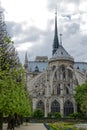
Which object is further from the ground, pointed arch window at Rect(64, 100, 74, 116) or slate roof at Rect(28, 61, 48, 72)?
slate roof at Rect(28, 61, 48, 72)

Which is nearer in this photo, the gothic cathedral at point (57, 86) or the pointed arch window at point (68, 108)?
the pointed arch window at point (68, 108)

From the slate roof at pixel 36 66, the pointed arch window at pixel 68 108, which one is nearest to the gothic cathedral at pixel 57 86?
the pointed arch window at pixel 68 108

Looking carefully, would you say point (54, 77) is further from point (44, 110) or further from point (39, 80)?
point (44, 110)

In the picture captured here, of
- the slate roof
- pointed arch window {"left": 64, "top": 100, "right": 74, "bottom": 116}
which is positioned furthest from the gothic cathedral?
the slate roof

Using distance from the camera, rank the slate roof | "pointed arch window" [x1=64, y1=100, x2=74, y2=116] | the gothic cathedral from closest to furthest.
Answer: "pointed arch window" [x1=64, y1=100, x2=74, y2=116] < the gothic cathedral < the slate roof

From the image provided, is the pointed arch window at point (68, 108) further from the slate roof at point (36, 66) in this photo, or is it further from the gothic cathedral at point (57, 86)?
the slate roof at point (36, 66)

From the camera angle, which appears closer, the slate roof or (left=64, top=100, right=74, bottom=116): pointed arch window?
(left=64, top=100, right=74, bottom=116): pointed arch window

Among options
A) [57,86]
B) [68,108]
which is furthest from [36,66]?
[68,108]

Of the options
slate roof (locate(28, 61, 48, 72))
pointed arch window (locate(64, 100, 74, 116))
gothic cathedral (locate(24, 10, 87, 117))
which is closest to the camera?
pointed arch window (locate(64, 100, 74, 116))

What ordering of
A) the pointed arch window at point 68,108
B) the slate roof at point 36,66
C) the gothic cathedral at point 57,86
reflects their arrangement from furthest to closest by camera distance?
the slate roof at point 36,66 < the gothic cathedral at point 57,86 < the pointed arch window at point 68,108

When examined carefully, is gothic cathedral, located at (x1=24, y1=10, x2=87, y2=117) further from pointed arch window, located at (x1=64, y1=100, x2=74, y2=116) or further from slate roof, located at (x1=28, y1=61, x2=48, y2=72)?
slate roof, located at (x1=28, y1=61, x2=48, y2=72)

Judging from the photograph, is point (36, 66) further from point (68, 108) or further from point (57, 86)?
point (68, 108)

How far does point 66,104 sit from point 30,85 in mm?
18480

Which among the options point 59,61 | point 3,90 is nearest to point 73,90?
point 59,61
